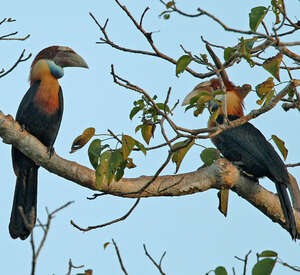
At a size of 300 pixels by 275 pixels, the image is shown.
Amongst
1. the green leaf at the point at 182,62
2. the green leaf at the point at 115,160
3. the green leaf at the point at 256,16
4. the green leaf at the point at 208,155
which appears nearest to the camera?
the green leaf at the point at 256,16

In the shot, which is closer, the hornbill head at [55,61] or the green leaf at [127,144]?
the green leaf at [127,144]

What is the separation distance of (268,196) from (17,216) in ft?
7.50

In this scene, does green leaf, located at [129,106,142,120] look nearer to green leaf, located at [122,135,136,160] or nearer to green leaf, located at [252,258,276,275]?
green leaf, located at [122,135,136,160]

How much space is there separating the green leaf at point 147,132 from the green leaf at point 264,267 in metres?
1.28

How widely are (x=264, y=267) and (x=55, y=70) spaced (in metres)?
3.74

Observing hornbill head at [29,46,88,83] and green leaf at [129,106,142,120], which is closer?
green leaf at [129,106,142,120]

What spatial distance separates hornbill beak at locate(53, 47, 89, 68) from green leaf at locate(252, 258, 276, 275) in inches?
152

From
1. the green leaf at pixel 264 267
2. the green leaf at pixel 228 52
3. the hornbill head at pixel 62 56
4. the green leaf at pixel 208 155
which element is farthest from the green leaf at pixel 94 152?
the hornbill head at pixel 62 56

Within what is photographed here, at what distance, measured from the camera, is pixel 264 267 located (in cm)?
255

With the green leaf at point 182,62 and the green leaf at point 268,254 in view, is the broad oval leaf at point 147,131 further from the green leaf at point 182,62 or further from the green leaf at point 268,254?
the green leaf at point 268,254

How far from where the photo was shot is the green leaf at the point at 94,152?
11.0 ft

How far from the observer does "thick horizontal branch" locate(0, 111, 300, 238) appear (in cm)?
370

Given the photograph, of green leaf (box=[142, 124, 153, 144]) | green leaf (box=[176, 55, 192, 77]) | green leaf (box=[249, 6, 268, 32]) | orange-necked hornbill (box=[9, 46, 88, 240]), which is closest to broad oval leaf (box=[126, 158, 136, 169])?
green leaf (box=[142, 124, 153, 144])

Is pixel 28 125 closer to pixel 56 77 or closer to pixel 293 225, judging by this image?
pixel 56 77
